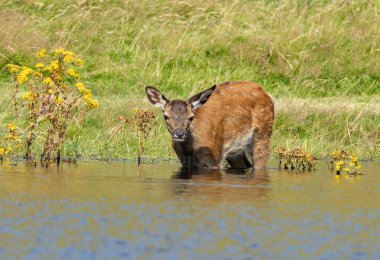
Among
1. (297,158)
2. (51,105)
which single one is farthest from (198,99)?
(51,105)

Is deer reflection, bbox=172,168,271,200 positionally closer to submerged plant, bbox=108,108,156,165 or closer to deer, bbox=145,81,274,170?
deer, bbox=145,81,274,170

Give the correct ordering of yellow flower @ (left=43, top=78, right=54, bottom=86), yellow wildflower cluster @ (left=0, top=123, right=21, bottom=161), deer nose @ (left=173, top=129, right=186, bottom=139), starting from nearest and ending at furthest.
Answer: deer nose @ (left=173, top=129, right=186, bottom=139) < yellow flower @ (left=43, top=78, right=54, bottom=86) < yellow wildflower cluster @ (left=0, top=123, right=21, bottom=161)

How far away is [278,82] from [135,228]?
14705mm

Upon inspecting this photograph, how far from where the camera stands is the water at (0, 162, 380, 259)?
30.1 ft

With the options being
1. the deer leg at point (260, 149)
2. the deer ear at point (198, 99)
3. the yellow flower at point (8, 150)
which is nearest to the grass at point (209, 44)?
the deer leg at point (260, 149)

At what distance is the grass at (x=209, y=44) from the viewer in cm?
2394

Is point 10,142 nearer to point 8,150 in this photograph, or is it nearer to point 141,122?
point 8,150

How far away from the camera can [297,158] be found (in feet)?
51.9

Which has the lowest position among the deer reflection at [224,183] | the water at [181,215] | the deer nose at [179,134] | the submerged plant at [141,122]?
the water at [181,215]

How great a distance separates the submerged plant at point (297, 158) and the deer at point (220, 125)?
66 centimetres

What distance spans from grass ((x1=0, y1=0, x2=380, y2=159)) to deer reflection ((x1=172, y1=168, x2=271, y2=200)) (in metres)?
6.12

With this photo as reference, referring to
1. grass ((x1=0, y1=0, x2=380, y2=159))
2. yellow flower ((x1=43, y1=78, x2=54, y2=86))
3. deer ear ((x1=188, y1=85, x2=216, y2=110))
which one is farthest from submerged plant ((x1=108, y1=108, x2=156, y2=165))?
grass ((x1=0, y1=0, x2=380, y2=159))

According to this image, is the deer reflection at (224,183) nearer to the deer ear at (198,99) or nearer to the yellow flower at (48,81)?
the deer ear at (198,99)

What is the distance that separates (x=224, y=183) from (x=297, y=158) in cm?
236
